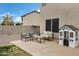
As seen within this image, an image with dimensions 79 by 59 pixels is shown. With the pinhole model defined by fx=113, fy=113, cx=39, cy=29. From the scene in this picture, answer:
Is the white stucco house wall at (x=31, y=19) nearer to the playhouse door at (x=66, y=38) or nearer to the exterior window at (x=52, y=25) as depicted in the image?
the exterior window at (x=52, y=25)

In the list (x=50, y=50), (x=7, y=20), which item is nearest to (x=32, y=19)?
(x=7, y=20)

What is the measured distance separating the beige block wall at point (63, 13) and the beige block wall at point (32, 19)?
2.85 m

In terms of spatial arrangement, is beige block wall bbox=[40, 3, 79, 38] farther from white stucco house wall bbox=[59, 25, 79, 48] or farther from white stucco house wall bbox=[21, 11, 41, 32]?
white stucco house wall bbox=[21, 11, 41, 32]

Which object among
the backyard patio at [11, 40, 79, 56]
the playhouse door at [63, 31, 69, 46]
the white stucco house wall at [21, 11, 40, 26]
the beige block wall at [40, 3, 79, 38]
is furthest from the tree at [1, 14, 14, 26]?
the playhouse door at [63, 31, 69, 46]

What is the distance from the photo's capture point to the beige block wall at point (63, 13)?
15.0 ft

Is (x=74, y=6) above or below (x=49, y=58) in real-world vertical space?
above

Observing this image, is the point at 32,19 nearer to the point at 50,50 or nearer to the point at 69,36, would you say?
the point at 69,36

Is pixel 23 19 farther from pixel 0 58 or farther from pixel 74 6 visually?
pixel 0 58

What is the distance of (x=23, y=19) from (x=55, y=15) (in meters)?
5.68

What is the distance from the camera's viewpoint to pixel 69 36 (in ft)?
13.6

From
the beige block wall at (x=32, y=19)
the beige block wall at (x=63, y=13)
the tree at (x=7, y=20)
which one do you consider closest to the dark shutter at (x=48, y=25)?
the beige block wall at (x=63, y=13)

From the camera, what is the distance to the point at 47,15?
6.36 meters

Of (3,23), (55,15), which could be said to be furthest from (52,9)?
(3,23)

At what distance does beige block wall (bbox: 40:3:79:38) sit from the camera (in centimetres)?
457
